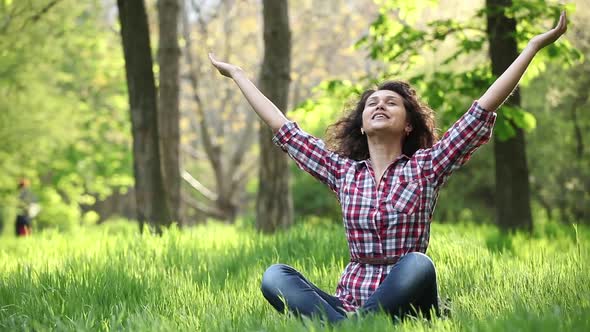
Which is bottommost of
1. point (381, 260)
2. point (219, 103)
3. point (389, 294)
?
point (389, 294)

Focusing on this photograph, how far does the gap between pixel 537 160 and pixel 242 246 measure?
11.7m

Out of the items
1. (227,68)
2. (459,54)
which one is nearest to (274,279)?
(227,68)

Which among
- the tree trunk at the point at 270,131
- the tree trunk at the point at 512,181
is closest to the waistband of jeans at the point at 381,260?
the tree trunk at the point at 512,181

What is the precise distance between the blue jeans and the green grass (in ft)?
0.44

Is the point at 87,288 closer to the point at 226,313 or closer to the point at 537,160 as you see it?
the point at 226,313

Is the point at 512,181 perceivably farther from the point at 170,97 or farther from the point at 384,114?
the point at 170,97

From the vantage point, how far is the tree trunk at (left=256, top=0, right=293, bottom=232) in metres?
8.85

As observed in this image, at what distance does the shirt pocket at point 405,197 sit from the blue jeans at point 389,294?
32cm

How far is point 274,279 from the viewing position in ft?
12.1

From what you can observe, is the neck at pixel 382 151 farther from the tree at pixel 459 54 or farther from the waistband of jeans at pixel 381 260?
the tree at pixel 459 54

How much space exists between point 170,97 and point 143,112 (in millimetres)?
3973

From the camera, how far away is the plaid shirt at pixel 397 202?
371 cm

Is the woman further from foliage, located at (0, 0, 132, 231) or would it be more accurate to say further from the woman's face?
foliage, located at (0, 0, 132, 231)

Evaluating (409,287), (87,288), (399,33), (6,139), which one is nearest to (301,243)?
(87,288)
